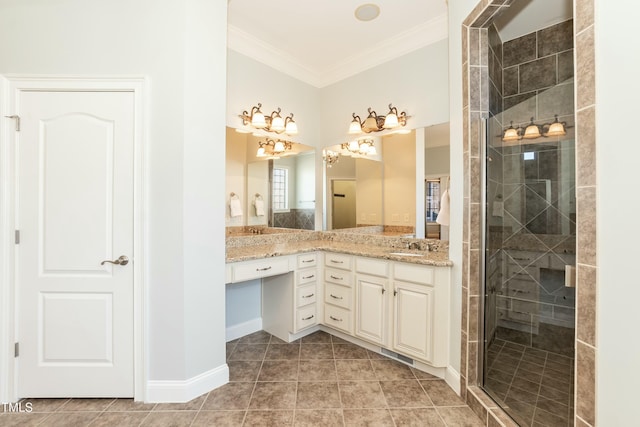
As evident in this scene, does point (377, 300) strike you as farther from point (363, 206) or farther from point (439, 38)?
point (439, 38)

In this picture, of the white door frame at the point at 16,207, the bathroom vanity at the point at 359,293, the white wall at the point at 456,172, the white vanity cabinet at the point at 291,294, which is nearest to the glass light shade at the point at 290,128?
the bathroom vanity at the point at 359,293

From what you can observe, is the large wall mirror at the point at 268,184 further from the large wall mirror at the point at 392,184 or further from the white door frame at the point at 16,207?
the white door frame at the point at 16,207

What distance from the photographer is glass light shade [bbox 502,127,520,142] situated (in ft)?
6.91

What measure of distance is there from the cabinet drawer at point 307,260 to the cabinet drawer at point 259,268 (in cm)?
15

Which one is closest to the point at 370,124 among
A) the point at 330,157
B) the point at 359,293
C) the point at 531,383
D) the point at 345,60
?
the point at 330,157

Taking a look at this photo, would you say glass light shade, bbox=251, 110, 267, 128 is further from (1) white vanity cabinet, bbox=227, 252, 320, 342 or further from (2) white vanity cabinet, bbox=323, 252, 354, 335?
(2) white vanity cabinet, bbox=323, 252, 354, 335

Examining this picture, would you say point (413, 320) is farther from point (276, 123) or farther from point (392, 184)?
point (276, 123)

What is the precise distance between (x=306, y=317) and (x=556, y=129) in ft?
8.45

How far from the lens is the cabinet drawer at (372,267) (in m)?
2.39

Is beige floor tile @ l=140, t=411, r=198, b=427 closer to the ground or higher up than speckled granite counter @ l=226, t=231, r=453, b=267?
closer to the ground

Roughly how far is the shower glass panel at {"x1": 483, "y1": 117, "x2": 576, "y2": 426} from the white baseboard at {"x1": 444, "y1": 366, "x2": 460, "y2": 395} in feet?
0.63

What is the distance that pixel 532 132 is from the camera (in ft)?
7.05

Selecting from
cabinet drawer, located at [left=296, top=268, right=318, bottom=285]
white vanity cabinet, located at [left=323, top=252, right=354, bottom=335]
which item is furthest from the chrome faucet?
cabinet drawer, located at [left=296, top=268, right=318, bottom=285]

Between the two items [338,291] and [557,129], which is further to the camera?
[338,291]
